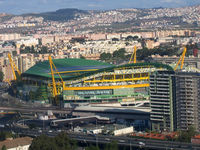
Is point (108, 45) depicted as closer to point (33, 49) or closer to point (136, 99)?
point (33, 49)

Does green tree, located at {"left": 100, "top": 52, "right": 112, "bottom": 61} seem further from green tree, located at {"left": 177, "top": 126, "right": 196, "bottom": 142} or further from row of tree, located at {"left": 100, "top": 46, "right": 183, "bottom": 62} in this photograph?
green tree, located at {"left": 177, "top": 126, "right": 196, "bottom": 142}

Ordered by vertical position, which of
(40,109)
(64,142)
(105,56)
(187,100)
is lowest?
(40,109)

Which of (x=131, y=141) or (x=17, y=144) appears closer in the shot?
(x=131, y=141)

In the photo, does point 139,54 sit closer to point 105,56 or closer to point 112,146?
point 105,56

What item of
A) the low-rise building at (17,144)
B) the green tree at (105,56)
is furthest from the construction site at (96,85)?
the green tree at (105,56)

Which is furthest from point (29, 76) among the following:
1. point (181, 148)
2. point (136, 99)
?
point (181, 148)

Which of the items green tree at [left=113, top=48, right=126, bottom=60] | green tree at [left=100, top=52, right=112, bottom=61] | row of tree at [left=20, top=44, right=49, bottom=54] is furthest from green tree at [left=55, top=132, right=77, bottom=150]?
row of tree at [left=20, top=44, right=49, bottom=54]

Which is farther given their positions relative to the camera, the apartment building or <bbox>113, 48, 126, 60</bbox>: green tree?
<bbox>113, 48, 126, 60</bbox>: green tree

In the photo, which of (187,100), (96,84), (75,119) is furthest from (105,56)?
A: (187,100)
